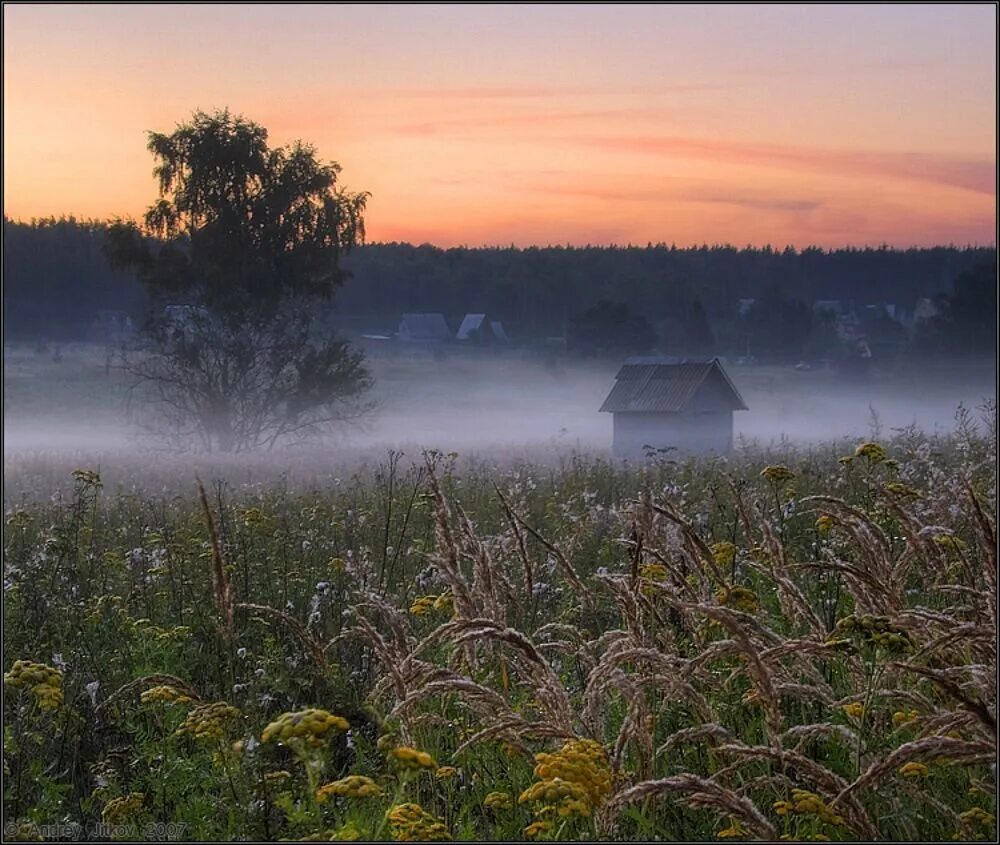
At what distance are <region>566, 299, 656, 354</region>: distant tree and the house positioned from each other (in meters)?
16.8

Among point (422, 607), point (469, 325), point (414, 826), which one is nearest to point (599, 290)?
point (469, 325)

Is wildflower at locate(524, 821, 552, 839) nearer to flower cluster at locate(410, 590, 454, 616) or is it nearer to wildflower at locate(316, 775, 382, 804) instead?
wildflower at locate(316, 775, 382, 804)

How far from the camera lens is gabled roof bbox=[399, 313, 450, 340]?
46000mm

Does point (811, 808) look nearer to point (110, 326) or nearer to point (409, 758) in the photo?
point (409, 758)

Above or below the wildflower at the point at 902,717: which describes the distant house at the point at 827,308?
above

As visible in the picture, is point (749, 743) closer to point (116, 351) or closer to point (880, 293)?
point (880, 293)

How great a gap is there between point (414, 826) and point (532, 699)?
4.30 feet

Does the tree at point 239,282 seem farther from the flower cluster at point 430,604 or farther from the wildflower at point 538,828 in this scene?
the wildflower at point 538,828

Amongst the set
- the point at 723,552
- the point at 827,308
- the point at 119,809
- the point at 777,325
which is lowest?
the point at 119,809

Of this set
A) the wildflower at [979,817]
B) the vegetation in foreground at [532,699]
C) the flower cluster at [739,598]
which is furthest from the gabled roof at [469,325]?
the wildflower at [979,817]

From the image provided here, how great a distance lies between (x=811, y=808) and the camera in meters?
2.55

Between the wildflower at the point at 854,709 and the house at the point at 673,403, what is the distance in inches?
1245

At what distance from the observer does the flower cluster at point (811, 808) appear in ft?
8.27

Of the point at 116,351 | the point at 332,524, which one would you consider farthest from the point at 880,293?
the point at 116,351
